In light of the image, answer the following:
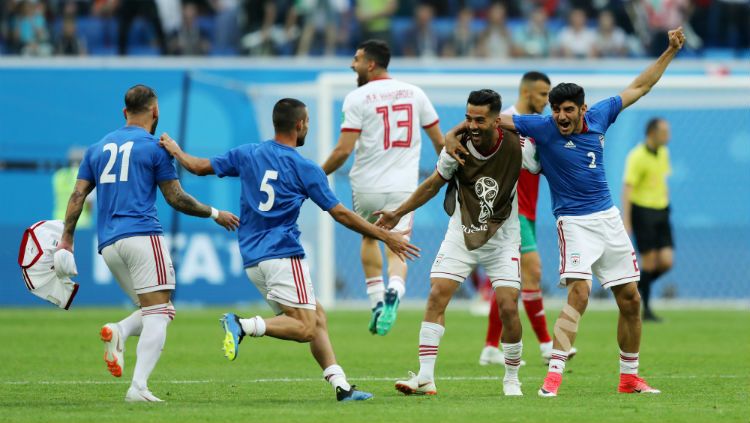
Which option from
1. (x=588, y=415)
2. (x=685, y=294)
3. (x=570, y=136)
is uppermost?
(x=570, y=136)

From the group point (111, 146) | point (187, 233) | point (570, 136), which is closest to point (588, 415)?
point (570, 136)

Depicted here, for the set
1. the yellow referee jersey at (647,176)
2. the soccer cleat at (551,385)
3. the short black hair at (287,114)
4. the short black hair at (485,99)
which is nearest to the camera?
the short black hair at (287,114)

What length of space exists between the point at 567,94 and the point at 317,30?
46.1 feet

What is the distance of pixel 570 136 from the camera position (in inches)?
361

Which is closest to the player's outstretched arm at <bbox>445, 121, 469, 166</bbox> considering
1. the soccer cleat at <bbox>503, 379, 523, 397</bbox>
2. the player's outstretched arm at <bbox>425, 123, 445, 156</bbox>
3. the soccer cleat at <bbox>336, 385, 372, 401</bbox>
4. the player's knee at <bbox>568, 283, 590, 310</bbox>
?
the player's knee at <bbox>568, 283, 590, 310</bbox>

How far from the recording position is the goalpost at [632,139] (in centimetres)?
1930

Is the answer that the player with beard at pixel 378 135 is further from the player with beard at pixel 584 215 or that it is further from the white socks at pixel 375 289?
the player with beard at pixel 584 215

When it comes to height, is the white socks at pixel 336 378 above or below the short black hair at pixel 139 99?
below

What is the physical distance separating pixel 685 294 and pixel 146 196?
1409 centimetres

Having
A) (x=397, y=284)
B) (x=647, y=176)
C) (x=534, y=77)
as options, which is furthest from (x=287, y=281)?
(x=647, y=176)

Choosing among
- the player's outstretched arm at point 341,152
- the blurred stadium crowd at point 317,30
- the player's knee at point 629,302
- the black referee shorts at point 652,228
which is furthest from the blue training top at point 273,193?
the blurred stadium crowd at point 317,30

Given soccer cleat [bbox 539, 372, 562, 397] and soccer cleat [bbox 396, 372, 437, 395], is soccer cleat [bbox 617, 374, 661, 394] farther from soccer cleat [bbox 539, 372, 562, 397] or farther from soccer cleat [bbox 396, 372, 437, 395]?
soccer cleat [bbox 396, 372, 437, 395]

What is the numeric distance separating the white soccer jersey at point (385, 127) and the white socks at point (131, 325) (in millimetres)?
3536

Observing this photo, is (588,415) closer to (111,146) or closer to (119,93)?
(111,146)
